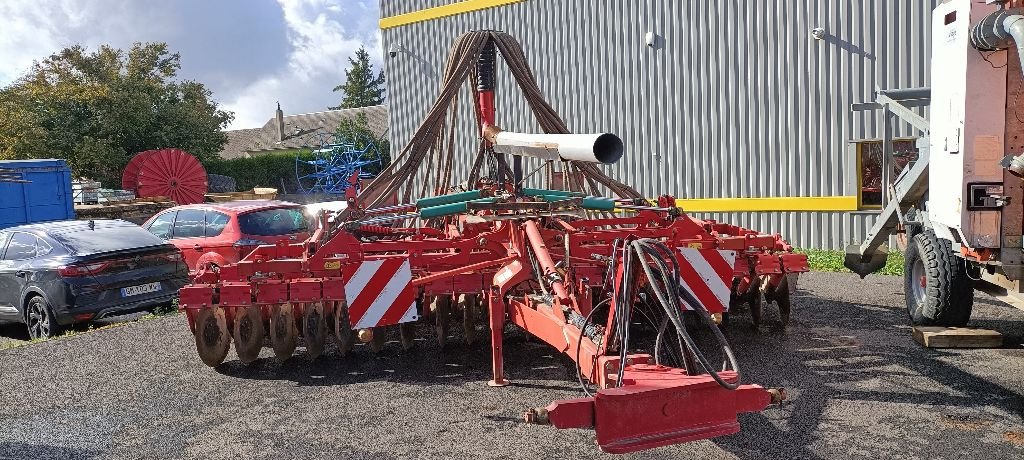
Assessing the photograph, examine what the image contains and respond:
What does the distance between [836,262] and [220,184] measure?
94.6 feet

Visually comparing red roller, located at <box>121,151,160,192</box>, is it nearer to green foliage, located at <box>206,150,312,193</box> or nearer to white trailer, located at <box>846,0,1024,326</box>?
green foliage, located at <box>206,150,312,193</box>

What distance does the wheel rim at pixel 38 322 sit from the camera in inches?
373

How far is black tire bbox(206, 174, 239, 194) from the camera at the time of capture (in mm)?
34781

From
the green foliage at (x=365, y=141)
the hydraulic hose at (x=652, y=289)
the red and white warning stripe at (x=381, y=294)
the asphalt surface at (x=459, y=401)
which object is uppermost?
the green foliage at (x=365, y=141)

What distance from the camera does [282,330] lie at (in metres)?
7.04

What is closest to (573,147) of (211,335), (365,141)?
(211,335)

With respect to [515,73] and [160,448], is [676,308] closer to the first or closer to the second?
[160,448]

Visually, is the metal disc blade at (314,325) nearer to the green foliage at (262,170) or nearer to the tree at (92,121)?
the tree at (92,121)

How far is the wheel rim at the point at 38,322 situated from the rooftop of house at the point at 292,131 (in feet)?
150

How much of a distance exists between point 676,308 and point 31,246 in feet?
28.3

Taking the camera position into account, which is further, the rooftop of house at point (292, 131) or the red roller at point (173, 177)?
the rooftop of house at point (292, 131)

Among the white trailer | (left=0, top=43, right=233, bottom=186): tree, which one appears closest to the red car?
the white trailer

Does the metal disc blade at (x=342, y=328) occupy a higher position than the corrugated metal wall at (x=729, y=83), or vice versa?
the corrugated metal wall at (x=729, y=83)

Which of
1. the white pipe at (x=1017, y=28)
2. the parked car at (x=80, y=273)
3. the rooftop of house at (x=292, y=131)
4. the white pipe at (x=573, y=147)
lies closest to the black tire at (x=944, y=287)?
the white pipe at (x=1017, y=28)
